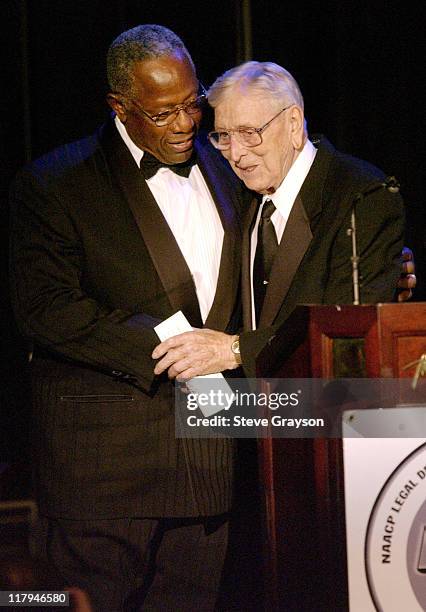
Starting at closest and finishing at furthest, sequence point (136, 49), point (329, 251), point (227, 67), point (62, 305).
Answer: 1. point (329, 251)
2. point (62, 305)
3. point (136, 49)
4. point (227, 67)

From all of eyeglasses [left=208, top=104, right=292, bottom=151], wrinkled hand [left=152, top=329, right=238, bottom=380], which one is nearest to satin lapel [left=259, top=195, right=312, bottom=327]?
wrinkled hand [left=152, top=329, right=238, bottom=380]

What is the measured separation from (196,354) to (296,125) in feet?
2.05

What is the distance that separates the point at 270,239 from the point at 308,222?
0.13 meters

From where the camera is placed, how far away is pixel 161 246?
103 inches

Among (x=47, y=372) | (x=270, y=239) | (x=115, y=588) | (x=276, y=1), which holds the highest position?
(x=276, y=1)

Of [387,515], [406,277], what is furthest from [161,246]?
[387,515]

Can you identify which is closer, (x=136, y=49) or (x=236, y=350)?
(x=236, y=350)

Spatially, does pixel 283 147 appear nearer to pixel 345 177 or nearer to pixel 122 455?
pixel 345 177

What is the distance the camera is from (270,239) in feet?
8.41

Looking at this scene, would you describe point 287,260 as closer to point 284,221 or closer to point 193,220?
point 284,221

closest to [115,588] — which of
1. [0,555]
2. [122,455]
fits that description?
[122,455]

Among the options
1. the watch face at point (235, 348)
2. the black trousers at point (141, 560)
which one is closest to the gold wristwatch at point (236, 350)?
the watch face at point (235, 348)

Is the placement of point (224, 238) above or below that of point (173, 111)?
below

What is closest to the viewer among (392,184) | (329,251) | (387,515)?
(387,515)
